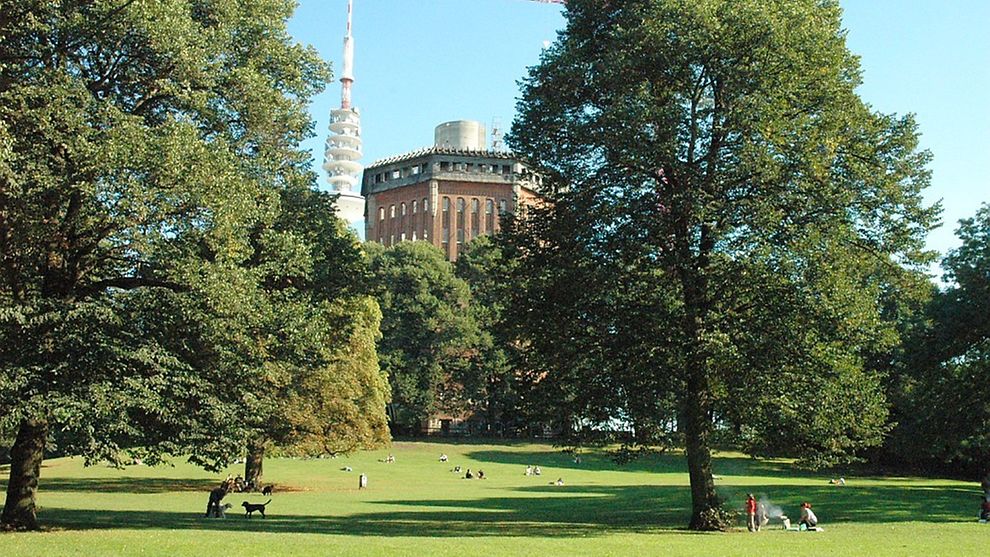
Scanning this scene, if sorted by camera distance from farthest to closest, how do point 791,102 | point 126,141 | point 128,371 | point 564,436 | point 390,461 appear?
point 390,461 → point 564,436 → point 791,102 → point 128,371 → point 126,141

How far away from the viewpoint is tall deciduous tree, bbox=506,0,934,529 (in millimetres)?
24375

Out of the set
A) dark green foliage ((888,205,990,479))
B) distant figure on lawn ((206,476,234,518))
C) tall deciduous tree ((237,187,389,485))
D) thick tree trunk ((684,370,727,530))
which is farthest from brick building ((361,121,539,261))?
thick tree trunk ((684,370,727,530))

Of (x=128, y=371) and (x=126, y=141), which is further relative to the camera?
(x=128, y=371)

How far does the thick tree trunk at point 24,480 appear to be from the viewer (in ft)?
78.1

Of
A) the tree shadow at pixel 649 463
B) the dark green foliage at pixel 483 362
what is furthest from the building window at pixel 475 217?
the tree shadow at pixel 649 463

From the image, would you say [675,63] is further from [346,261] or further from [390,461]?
[390,461]

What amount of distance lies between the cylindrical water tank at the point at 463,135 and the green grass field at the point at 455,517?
91.5 metres

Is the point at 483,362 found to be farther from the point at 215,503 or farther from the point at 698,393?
the point at 698,393

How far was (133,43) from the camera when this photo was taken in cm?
2258

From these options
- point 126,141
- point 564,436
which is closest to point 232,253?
point 126,141

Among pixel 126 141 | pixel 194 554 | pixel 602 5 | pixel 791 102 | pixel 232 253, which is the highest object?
pixel 602 5

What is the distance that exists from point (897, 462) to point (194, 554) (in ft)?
224

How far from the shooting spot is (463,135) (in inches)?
5989

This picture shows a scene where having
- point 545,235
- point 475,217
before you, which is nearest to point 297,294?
point 545,235
